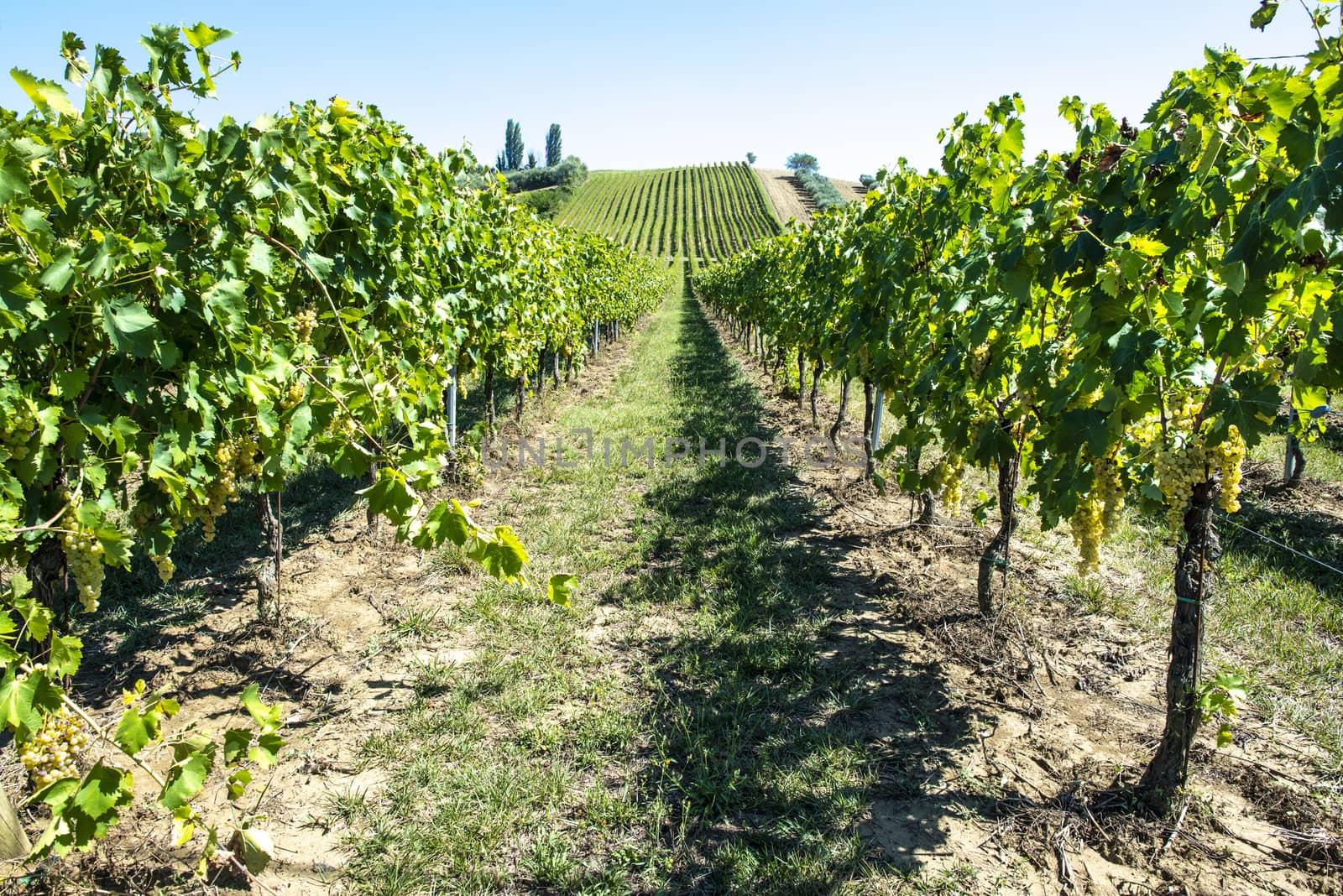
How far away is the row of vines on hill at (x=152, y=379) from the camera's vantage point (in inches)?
69.7

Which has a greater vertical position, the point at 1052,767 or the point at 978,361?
the point at 978,361

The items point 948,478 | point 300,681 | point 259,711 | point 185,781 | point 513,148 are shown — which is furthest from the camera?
point 513,148

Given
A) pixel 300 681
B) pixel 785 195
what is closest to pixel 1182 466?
pixel 300 681

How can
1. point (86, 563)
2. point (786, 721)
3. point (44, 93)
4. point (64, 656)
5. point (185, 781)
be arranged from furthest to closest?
point (786, 721), point (86, 563), point (44, 93), point (64, 656), point (185, 781)

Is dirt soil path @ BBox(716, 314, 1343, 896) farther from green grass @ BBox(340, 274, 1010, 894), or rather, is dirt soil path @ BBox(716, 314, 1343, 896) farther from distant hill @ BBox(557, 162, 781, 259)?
distant hill @ BBox(557, 162, 781, 259)

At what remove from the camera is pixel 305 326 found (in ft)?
12.0

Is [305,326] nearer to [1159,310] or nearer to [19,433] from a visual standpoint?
[19,433]

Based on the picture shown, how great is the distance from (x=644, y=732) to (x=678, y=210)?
78833 mm

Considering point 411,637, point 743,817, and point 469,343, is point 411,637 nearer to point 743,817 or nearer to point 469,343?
point 743,817

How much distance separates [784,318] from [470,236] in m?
4.79

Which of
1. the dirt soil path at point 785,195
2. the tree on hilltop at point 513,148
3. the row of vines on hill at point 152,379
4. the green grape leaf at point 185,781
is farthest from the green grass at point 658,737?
the tree on hilltop at point 513,148

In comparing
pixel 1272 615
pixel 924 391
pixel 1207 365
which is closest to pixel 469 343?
pixel 924 391

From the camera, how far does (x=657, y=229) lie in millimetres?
70125

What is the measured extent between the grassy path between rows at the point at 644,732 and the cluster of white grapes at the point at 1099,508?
Result: 3.54 feet
